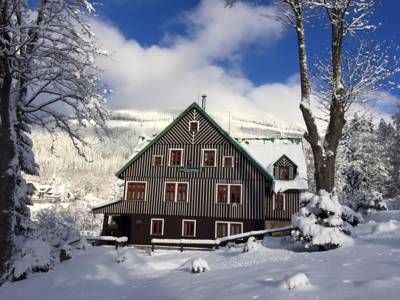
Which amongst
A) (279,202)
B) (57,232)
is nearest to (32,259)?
(57,232)

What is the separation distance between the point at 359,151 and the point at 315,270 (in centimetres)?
3494

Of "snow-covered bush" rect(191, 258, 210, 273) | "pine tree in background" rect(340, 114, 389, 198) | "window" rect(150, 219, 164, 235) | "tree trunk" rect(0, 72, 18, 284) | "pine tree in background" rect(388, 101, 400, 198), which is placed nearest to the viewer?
"tree trunk" rect(0, 72, 18, 284)

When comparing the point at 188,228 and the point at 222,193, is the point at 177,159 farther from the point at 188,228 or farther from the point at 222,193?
the point at 188,228

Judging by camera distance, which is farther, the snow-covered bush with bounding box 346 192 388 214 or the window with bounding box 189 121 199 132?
the window with bounding box 189 121 199 132

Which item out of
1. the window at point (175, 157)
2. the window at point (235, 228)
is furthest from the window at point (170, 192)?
the window at point (235, 228)

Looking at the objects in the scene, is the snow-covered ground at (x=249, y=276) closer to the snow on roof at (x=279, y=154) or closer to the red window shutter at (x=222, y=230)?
the snow on roof at (x=279, y=154)

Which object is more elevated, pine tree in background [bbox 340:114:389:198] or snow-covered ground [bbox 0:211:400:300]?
pine tree in background [bbox 340:114:389:198]

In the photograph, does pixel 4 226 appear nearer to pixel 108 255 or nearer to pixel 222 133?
pixel 108 255

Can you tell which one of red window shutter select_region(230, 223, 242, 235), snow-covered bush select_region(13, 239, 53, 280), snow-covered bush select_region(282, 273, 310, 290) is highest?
red window shutter select_region(230, 223, 242, 235)

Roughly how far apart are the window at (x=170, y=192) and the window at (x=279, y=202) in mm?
8618

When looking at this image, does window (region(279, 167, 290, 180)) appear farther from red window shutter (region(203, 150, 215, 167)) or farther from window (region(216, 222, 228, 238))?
window (region(216, 222, 228, 238))

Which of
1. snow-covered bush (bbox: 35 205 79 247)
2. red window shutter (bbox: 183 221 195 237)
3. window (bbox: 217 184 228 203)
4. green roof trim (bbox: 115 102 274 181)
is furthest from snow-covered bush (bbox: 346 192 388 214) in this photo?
snow-covered bush (bbox: 35 205 79 247)

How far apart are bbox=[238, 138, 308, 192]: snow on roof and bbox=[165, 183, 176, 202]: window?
293 inches

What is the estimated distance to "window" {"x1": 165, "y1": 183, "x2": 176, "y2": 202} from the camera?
3192 cm
